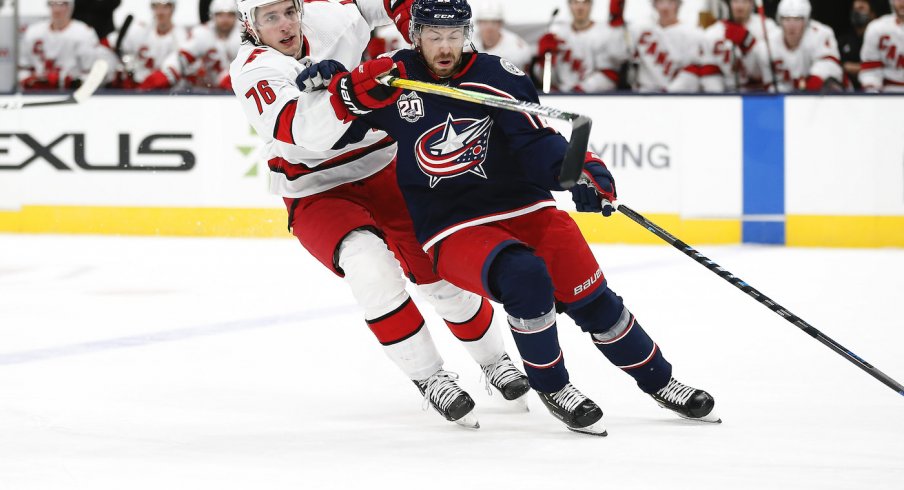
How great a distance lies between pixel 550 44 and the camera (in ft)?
23.1

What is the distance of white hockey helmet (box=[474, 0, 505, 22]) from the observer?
7.08 meters

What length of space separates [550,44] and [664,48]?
23.9 inches

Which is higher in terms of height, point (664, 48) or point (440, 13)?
point (440, 13)

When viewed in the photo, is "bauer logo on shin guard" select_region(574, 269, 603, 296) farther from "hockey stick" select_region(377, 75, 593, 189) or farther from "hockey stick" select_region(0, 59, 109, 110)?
"hockey stick" select_region(0, 59, 109, 110)

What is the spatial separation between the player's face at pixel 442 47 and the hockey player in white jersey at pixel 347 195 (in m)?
0.22

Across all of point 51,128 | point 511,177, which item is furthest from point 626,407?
point 51,128

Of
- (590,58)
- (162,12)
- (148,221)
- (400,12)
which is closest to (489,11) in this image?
(590,58)

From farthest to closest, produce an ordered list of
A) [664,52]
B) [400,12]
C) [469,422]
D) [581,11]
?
[581,11] < [664,52] < [400,12] < [469,422]

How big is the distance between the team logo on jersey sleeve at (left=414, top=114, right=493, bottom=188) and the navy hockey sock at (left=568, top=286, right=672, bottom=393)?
383 millimetres

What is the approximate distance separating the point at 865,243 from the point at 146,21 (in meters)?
4.31

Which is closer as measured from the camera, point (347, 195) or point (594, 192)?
point (594, 192)

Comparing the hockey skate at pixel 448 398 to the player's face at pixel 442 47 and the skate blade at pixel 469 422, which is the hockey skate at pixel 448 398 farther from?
the player's face at pixel 442 47

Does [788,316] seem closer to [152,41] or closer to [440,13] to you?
[440,13]

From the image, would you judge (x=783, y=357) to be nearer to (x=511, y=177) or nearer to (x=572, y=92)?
(x=511, y=177)
